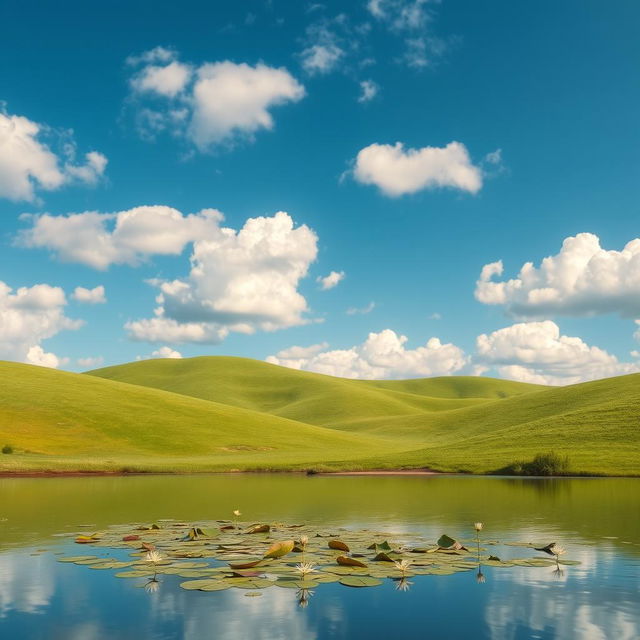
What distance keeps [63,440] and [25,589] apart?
74.0 m

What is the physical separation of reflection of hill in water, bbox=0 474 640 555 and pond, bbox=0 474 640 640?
0.45 ft

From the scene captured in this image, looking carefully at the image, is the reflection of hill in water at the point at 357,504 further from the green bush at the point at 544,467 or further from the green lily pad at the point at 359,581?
the green lily pad at the point at 359,581

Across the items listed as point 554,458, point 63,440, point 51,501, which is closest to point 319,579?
point 51,501

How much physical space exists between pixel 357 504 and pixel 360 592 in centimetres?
2051

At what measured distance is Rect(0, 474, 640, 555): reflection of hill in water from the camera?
85.7 ft

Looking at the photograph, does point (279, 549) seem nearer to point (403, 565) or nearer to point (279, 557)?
point (279, 557)

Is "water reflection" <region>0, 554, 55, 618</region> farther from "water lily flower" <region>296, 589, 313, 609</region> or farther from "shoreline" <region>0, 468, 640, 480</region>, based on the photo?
"shoreline" <region>0, 468, 640, 480</region>

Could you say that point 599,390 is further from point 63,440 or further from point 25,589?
point 25,589

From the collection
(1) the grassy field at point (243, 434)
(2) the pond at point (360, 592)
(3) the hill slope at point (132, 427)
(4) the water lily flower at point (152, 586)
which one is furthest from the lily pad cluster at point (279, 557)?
(3) the hill slope at point (132, 427)

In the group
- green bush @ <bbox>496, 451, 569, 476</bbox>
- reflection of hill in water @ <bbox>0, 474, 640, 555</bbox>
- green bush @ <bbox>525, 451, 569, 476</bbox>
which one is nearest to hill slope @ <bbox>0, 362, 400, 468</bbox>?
reflection of hill in water @ <bbox>0, 474, 640, 555</bbox>

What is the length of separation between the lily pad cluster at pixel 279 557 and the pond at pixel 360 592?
12.3 inches

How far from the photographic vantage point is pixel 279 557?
18484 mm

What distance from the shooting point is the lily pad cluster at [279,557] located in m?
16.2

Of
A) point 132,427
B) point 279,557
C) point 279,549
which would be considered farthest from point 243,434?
point 279,549
